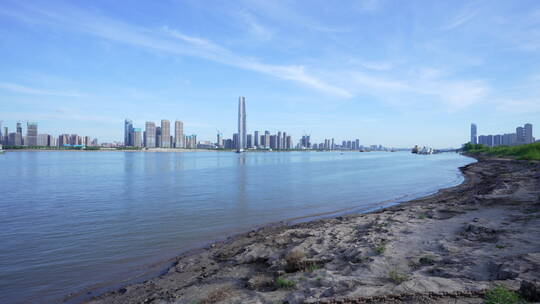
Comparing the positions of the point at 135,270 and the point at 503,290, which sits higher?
the point at 503,290

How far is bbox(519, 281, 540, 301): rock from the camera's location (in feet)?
14.9

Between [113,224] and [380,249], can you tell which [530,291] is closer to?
[380,249]

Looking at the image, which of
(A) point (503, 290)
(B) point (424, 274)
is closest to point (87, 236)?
(B) point (424, 274)

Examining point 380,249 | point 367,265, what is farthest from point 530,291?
point 380,249

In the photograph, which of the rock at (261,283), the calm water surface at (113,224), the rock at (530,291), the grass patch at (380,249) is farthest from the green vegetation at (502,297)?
the calm water surface at (113,224)

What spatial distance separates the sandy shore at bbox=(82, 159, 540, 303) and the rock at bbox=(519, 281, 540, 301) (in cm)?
59

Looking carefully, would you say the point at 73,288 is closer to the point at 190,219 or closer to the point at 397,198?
the point at 190,219

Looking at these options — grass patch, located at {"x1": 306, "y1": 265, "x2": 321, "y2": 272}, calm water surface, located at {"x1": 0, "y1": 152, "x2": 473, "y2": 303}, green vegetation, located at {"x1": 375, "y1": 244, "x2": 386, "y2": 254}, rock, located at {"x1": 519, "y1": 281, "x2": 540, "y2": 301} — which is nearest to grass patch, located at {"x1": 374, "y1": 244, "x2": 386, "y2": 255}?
green vegetation, located at {"x1": 375, "y1": 244, "x2": 386, "y2": 254}

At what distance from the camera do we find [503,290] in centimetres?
488

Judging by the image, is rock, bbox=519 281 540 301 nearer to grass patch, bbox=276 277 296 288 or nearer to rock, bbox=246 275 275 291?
grass patch, bbox=276 277 296 288

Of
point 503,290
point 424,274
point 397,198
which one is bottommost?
point 397,198

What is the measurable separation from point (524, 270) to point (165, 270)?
9.77m

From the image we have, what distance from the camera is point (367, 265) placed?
7418 mm

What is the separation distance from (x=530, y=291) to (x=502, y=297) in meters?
0.40
